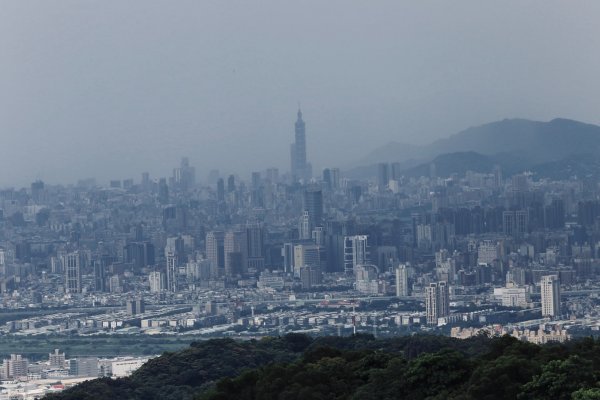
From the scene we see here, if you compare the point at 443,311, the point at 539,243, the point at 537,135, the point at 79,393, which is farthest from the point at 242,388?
the point at 537,135

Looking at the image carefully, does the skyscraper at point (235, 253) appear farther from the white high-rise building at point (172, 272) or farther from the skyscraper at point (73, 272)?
the skyscraper at point (73, 272)

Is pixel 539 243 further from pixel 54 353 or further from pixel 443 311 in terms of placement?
pixel 54 353

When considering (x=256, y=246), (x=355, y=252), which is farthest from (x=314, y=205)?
(x=355, y=252)

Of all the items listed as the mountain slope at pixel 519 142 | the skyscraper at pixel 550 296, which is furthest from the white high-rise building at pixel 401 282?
the mountain slope at pixel 519 142

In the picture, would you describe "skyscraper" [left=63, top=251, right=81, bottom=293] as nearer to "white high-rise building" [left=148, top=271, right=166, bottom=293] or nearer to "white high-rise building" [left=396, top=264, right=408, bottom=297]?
"white high-rise building" [left=148, top=271, right=166, bottom=293]

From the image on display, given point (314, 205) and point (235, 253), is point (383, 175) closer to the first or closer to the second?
point (314, 205)
